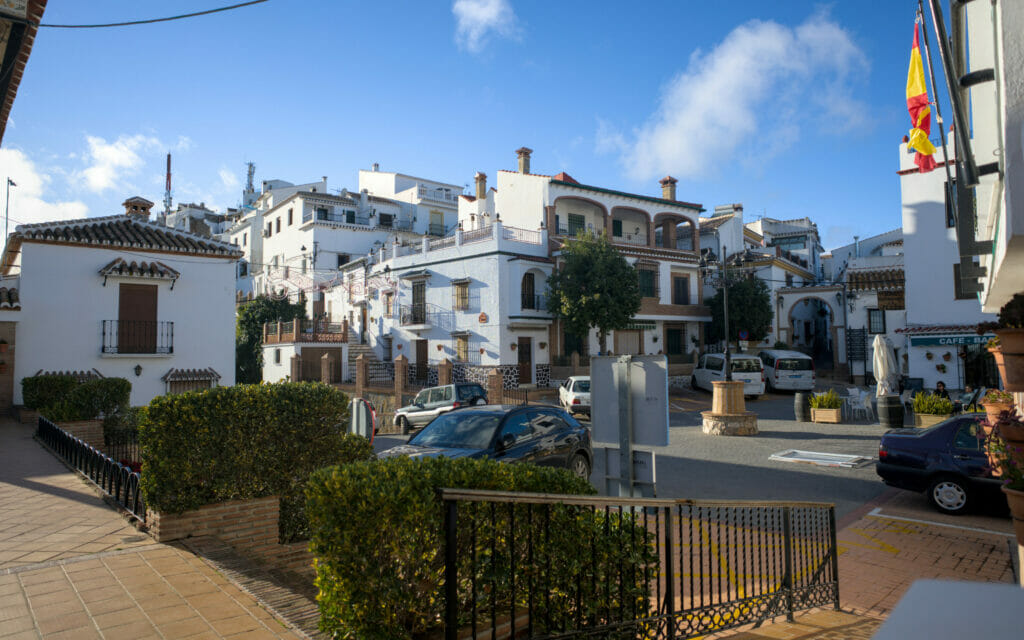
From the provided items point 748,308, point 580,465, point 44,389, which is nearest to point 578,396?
point 580,465

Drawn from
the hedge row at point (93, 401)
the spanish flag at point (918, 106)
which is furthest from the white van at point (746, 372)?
the hedge row at point (93, 401)

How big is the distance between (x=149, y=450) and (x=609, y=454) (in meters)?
4.91

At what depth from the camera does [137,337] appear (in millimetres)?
17609

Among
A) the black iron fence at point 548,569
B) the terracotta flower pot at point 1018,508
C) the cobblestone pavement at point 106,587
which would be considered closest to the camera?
the black iron fence at point 548,569

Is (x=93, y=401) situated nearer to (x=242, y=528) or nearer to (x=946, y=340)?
(x=242, y=528)

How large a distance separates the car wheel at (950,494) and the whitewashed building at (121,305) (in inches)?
701

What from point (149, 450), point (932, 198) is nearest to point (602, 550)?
point (149, 450)

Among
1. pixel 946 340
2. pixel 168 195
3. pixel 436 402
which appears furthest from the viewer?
pixel 168 195

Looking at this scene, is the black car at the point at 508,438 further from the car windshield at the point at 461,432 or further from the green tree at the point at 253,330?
the green tree at the point at 253,330

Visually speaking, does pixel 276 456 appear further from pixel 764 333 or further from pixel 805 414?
pixel 764 333

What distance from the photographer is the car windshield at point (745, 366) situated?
26094 millimetres

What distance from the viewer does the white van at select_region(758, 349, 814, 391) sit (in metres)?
28.1

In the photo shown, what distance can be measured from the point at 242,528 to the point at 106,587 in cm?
150

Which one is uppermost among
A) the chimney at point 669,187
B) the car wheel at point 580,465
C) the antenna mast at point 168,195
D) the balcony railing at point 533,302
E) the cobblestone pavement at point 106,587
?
the antenna mast at point 168,195
